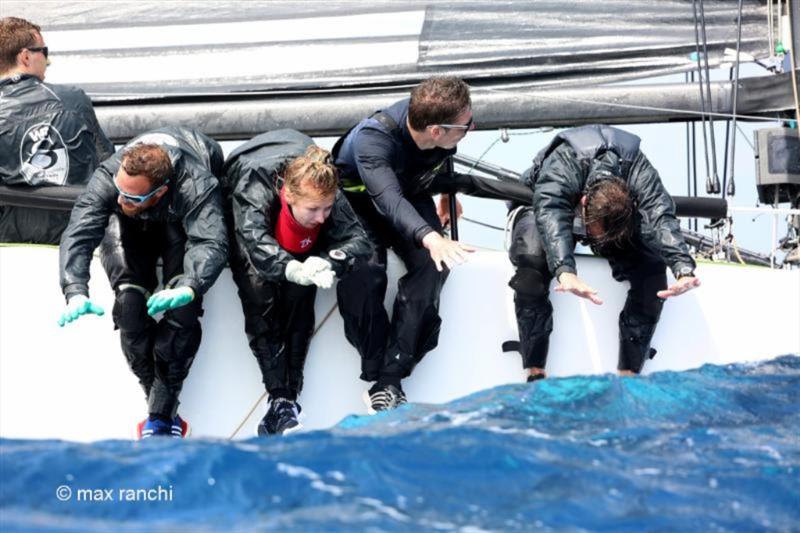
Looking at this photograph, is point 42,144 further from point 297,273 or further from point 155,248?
point 297,273

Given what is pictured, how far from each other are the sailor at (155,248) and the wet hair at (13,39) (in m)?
0.72

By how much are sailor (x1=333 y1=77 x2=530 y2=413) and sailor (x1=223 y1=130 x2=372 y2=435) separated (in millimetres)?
143

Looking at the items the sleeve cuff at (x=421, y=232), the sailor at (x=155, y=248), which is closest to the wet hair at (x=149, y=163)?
the sailor at (x=155, y=248)

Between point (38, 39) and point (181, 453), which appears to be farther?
point (38, 39)

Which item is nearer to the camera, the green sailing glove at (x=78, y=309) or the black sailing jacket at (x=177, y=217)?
the green sailing glove at (x=78, y=309)

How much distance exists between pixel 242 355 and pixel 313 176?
2.85 feet

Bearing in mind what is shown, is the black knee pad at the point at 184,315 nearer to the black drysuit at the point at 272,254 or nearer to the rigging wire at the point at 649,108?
Result: the black drysuit at the point at 272,254

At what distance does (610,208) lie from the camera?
3828 millimetres

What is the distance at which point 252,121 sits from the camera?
4.68m

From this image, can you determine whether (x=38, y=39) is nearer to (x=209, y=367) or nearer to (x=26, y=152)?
(x=26, y=152)

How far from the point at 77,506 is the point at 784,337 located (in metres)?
2.74

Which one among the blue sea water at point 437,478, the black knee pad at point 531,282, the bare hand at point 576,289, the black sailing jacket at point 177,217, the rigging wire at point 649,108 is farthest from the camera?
the rigging wire at point 649,108

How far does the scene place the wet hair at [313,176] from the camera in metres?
3.53

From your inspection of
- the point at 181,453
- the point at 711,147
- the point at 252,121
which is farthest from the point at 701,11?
the point at 181,453
